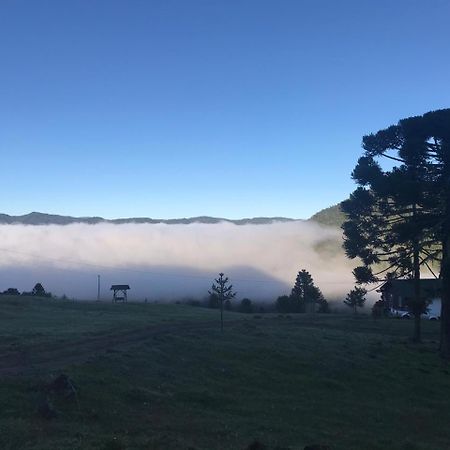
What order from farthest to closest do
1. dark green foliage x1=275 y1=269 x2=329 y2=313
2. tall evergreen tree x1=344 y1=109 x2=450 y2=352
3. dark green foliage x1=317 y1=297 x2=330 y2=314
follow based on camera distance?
dark green foliage x1=317 y1=297 x2=330 y2=314 → dark green foliage x1=275 y1=269 x2=329 y2=313 → tall evergreen tree x1=344 y1=109 x2=450 y2=352

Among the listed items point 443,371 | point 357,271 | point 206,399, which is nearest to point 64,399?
point 206,399

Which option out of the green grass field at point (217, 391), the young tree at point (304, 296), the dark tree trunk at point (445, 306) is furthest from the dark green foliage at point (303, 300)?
the green grass field at point (217, 391)

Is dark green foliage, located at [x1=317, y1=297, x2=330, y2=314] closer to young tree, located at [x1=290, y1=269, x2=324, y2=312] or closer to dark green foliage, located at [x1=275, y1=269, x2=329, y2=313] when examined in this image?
dark green foliage, located at [x1=275, y1=269, x2=329, y2=313]

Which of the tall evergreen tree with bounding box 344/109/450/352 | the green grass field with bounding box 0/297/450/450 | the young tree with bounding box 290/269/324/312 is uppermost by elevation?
the tall evergreen tree with bounding box 344/109/450/352

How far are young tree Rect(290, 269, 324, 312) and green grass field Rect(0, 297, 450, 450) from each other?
5586 cm

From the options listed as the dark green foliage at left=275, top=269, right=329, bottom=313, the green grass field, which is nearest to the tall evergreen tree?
the green grass field

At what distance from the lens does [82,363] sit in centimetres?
2048

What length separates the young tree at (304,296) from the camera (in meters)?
91.1

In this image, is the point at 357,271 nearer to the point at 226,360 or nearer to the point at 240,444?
the point at 226,360

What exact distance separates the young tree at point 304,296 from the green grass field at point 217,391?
Answer: 55.9m

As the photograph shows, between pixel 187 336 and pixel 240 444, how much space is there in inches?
645

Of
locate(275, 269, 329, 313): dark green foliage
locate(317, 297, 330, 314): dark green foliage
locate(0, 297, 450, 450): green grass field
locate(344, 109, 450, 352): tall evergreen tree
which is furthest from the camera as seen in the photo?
locate(317, 297, 330, 314): dark green foliage

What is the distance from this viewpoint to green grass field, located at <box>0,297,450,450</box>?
14422 millimetres

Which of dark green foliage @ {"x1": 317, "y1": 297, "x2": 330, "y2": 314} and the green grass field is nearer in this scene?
the green grass field
